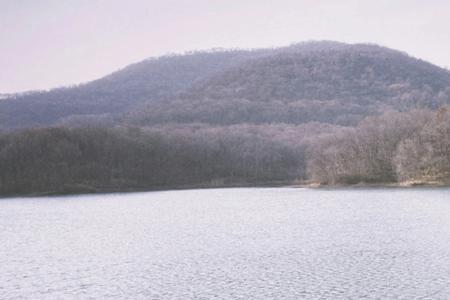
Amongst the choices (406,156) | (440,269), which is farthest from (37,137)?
(440,269)

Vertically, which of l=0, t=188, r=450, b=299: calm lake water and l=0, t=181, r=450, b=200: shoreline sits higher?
l=0, t=181, r=450, b=200: shoreline

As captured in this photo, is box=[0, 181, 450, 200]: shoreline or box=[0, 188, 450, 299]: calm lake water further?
box=[0, 181, 450, 200]: shoreline

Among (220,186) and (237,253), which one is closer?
(237,253)

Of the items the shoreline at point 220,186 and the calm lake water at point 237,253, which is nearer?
the calm lake water at point 237,253

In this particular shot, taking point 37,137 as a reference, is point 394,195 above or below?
below

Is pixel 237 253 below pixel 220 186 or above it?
below

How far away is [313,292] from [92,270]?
15439mm

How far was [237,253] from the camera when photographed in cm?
4791

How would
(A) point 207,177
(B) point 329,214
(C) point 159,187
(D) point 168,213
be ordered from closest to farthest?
(B) point 329,214
(D) point 168,213
(C) point 159,187
(A) point 207,177

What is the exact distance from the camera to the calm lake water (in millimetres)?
36500

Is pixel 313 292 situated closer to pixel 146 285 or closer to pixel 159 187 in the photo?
pixel 146 285

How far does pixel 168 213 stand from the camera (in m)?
82.9

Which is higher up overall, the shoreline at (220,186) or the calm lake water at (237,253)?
the shoreline at (220,186)

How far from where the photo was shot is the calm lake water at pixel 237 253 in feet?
120
